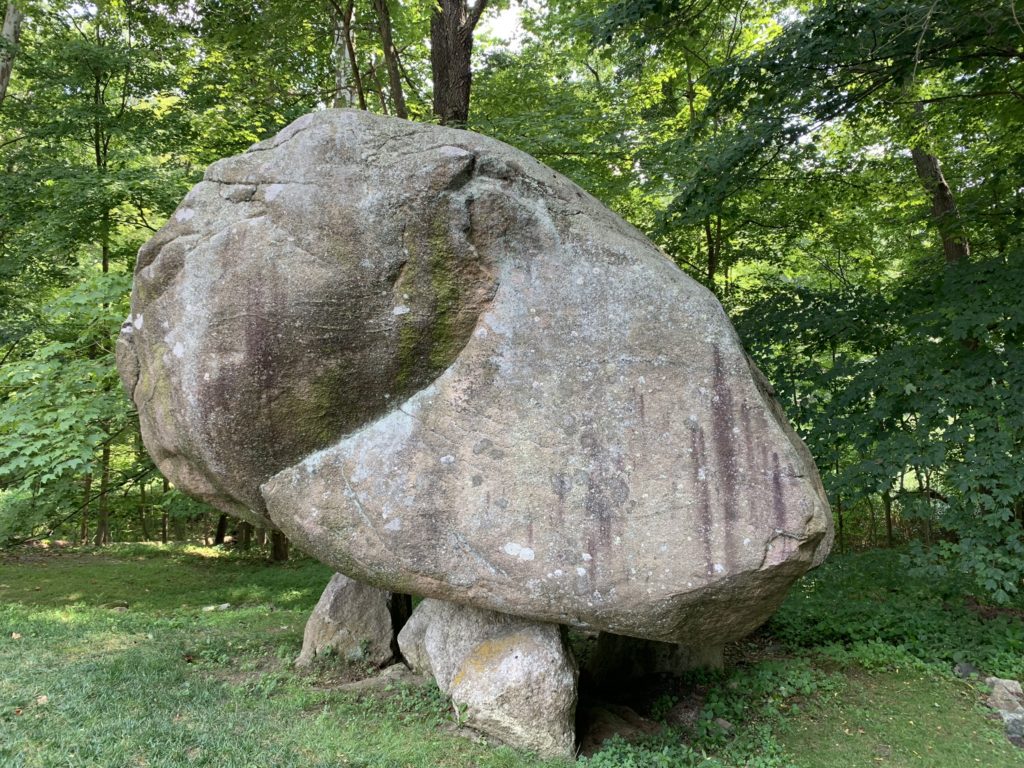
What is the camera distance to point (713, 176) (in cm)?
710

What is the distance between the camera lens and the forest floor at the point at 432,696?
153 inches

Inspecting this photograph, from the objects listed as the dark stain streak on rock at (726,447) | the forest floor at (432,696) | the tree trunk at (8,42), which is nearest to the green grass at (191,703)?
the forest floor at (432,696)

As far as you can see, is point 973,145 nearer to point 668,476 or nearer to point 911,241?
point 911,241

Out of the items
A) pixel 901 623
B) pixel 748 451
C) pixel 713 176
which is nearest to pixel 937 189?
pixel 713 176

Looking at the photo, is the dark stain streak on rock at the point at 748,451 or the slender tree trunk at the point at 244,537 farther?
the slender tree trunk at the point at 244,537

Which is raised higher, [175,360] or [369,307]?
[369,307]

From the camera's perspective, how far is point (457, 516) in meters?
4.03

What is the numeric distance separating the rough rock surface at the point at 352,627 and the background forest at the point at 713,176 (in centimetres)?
300

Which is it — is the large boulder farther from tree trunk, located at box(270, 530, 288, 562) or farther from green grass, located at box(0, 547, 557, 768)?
tree trunk, located at box(270, 530, 288, 562)

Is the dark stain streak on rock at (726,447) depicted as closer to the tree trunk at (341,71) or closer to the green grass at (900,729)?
the green grass at (900,729)

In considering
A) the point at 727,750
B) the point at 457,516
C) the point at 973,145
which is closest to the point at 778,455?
the point at 457,516

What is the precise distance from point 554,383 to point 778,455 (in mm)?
1350

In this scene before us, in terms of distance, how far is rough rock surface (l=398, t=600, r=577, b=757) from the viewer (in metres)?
4.19

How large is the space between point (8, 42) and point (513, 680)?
11261 mm
